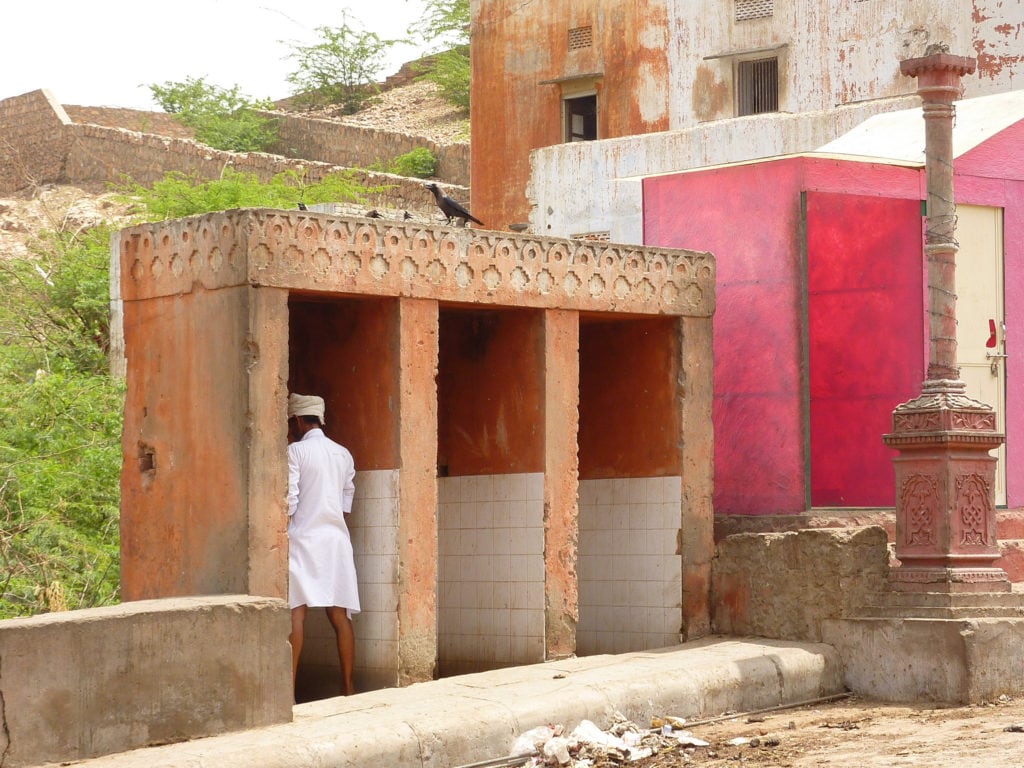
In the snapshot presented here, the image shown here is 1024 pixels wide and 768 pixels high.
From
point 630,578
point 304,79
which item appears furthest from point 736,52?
point 304,79

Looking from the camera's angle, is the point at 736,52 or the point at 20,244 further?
the point at 20,244

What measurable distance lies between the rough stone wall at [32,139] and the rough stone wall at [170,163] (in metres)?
0.43

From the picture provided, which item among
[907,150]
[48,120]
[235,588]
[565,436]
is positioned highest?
[48,120]

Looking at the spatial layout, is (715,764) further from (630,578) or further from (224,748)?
(630,578)

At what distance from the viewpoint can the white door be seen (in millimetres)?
10250

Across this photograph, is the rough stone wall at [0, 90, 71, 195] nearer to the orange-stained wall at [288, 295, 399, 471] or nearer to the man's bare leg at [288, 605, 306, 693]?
the orange-stained wall at [288, 295, 399, 471]

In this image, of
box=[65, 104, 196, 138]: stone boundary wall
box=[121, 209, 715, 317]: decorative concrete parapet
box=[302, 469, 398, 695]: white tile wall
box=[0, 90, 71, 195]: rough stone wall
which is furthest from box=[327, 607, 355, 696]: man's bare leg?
box=[65, 104, 196, 138]: stone boundary wall

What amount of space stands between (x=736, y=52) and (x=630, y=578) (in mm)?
14097

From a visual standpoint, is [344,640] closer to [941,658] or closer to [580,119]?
[941,658]

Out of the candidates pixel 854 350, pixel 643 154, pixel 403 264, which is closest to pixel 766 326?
pixel 854 350

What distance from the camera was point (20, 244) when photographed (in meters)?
33.4

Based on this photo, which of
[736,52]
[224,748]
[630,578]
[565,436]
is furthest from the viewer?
[736,52]

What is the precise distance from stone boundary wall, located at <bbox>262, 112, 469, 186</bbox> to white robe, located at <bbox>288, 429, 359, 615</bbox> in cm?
2640

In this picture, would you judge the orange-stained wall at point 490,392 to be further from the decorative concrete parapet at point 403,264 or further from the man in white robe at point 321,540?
the man in white robe at point 321,540
